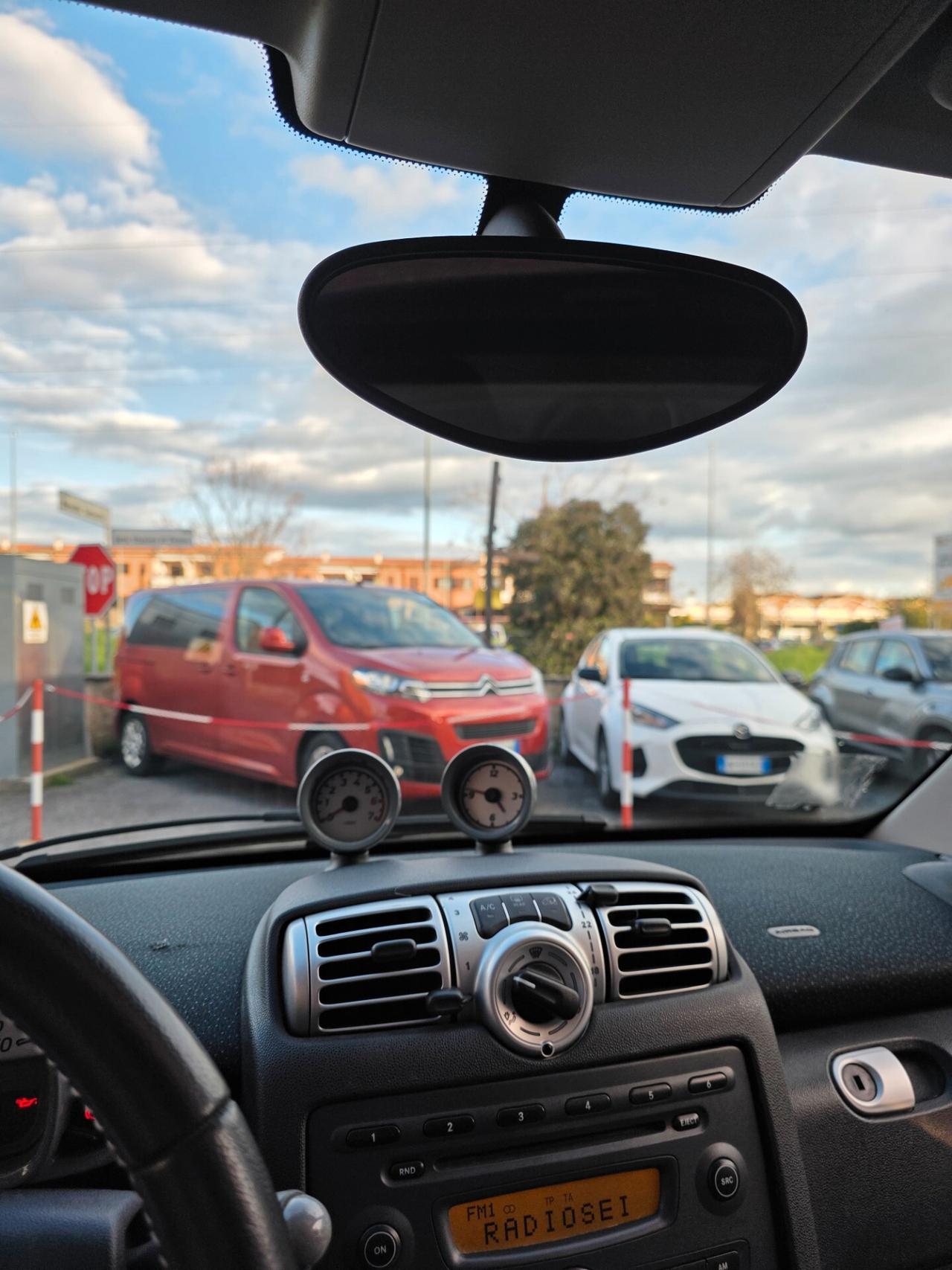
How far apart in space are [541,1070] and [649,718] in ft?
13.3

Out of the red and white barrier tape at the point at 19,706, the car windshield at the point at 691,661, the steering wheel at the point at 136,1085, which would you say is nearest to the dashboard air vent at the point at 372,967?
the steering wheel at the point at 136,1085

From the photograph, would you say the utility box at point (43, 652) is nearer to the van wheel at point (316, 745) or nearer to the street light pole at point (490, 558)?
the van wheel at point (316, 745)

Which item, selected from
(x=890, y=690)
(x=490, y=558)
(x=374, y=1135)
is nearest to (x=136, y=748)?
(x=490, y=558)

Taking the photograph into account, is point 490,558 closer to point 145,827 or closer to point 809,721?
point 809,721

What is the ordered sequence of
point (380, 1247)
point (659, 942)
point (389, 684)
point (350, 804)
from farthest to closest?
point (389, 684) < point (350, 804) < point (659, 942) < point (380, 1247)

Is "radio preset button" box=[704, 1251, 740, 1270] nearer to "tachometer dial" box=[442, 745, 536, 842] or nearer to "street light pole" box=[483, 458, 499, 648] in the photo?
"tachometer dial" box=[442, 745, 536, 842]

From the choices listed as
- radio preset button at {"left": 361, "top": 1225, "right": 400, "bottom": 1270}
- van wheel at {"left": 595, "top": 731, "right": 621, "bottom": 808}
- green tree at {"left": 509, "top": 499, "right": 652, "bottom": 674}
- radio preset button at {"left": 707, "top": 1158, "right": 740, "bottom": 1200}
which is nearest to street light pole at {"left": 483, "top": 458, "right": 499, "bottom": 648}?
green tree at {"left": 509, "top": 499, "right": 652, "bottom": 674}

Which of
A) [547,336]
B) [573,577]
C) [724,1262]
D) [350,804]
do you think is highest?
[547,336]

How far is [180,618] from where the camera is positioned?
574 cm

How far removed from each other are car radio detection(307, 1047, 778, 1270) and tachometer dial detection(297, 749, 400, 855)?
671 millimetres

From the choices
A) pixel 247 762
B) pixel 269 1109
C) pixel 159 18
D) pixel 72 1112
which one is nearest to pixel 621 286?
pixel 159 18

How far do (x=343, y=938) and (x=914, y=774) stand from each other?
7.63ft

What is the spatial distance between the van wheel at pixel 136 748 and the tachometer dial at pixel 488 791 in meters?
2.65

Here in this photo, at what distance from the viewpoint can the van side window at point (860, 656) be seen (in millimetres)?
8828
